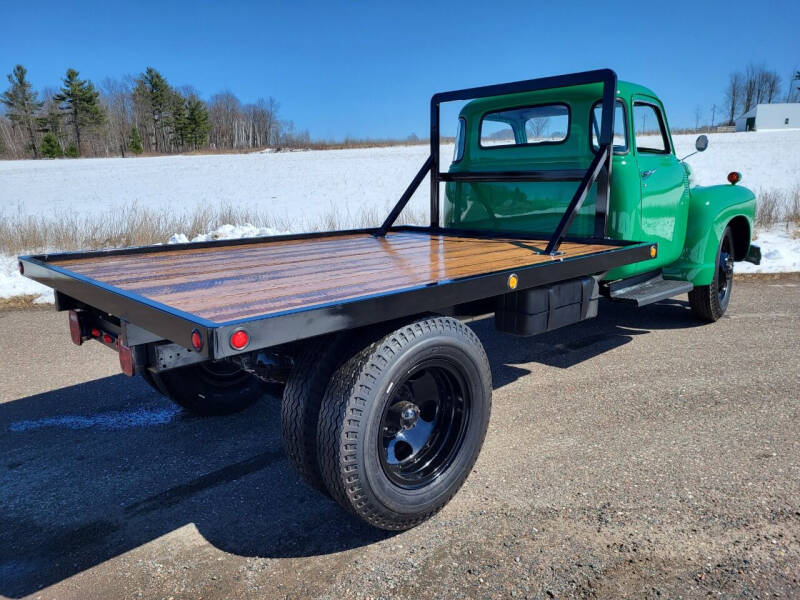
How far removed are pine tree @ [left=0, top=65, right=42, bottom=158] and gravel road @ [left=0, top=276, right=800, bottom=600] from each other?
85.3m

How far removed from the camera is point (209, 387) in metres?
3.80

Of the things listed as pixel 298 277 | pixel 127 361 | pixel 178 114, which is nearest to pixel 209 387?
pixel 298 277

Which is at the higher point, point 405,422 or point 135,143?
point 135,143

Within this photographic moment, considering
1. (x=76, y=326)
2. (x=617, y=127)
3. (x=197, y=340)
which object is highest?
(x=617, y=127)

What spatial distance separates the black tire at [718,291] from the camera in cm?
558

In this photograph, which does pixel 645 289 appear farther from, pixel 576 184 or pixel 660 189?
pixel 576 184

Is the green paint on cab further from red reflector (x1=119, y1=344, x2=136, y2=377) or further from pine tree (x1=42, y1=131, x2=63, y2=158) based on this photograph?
pine tree (x1=42, y1=131, x2=63, y2=158)

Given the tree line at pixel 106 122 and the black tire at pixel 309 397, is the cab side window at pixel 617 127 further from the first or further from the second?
the tree line at pixel 106 122

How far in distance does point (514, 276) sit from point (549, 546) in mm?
1205

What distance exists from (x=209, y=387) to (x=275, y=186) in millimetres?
21123

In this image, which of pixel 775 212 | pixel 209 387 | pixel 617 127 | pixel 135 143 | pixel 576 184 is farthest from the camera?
pixel 135 143

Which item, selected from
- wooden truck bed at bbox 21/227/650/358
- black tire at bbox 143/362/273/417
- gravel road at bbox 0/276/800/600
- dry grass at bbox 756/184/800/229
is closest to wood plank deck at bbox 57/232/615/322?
wooden truck bed at bbox 21/227/650/358

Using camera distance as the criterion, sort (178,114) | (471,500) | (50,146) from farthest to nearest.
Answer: (178,114) < (50,146) < (471,500)

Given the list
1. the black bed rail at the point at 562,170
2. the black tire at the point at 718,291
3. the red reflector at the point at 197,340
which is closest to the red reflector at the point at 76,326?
the red reflector at the point at 197,340
